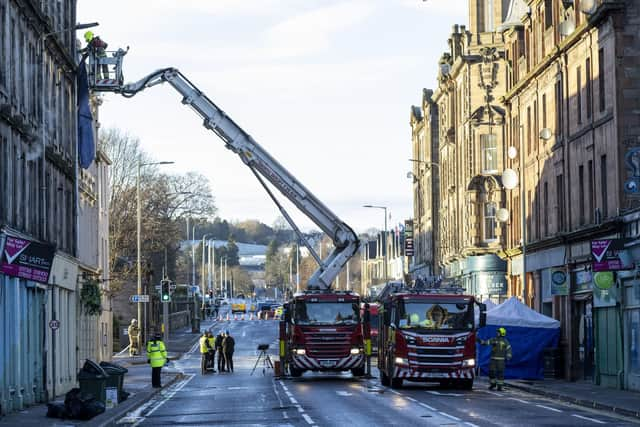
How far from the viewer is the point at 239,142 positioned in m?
42.8

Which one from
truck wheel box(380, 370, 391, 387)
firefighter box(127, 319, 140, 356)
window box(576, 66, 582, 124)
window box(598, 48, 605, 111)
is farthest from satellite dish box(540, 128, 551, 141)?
firefighter box(127, 319, 140, 356)

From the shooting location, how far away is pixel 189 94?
42125 millimetres

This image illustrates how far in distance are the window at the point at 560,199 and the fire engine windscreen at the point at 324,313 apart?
9274 mm

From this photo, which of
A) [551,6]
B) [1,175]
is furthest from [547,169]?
[1,175]

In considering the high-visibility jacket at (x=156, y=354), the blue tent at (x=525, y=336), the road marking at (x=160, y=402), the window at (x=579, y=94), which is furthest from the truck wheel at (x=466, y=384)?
the window at (x=579, y=94)

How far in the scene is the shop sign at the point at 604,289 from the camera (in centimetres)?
3809

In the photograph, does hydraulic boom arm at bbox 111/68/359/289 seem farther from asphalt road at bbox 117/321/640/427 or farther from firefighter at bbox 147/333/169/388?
firefighter at bbox 147/333/169/388

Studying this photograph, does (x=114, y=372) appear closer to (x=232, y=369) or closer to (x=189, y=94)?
(x=189, y=94)

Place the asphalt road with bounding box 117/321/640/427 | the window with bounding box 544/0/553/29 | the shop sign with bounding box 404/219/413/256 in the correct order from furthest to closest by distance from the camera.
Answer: the shop sign with bounding box 404/219/413/256
the window with bounding box 544/0/553/29
the asphalt road with bounding box 117/321/640/427

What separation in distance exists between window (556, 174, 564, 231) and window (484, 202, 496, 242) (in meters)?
19.6

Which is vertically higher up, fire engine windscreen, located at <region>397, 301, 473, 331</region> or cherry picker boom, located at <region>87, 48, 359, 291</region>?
cherry picker boom, located at <region>87, 48, 359, 291</region>

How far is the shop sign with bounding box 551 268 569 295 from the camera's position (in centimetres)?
4469

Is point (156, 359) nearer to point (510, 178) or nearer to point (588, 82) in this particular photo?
point (588, 82)

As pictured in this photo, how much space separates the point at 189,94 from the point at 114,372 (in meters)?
12.3
